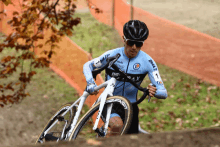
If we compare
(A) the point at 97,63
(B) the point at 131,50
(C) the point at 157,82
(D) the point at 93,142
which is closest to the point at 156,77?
(C) the point at 157,82

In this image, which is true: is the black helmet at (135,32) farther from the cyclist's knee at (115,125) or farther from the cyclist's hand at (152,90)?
the cyclist's knee at (115,125)

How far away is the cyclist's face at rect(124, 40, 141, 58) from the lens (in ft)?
12.2

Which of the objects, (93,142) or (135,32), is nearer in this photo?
(93,142)

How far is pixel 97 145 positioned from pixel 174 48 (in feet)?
37.3

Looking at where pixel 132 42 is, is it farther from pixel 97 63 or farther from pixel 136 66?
pixel 97 63

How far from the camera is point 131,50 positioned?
147 inches

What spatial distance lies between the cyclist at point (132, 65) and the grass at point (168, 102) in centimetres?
480

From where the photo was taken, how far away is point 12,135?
8.22 metres

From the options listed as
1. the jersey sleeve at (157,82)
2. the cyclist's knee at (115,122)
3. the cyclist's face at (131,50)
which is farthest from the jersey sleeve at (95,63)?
the cyclist's knee at (115,122)

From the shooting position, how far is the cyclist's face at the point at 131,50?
12.2 feet

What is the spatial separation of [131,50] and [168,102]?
6.72 meters

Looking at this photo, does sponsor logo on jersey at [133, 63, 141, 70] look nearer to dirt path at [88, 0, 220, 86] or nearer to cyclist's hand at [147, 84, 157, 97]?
cyclist's hand at [147, 84, 157, 97]

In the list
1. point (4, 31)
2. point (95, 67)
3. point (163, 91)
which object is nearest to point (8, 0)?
point (95, 67)

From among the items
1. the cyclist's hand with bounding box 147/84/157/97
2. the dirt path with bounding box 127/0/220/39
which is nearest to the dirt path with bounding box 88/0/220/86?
the dirt path with bounding box 127/0/220/39
